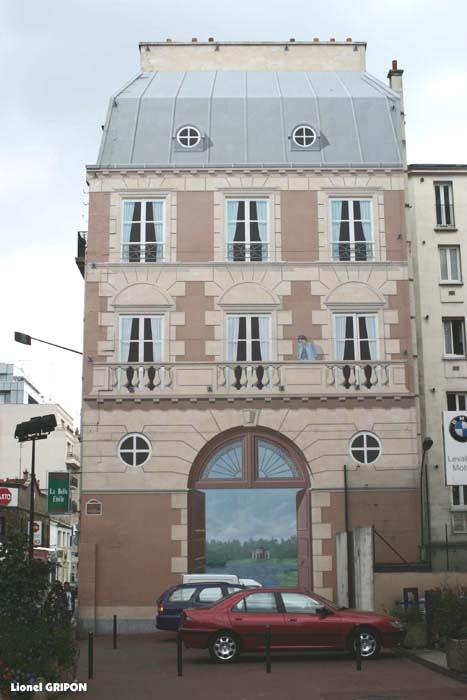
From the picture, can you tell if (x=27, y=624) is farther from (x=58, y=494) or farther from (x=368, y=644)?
(x=58, y=494)

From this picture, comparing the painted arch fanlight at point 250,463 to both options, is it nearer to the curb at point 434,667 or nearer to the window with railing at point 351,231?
the window with railing at point 351,231

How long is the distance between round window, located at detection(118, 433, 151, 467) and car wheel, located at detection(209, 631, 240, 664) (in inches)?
402

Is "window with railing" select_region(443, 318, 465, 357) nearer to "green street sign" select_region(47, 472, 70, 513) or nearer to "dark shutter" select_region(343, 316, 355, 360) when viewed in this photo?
"dark shutter" select_region(343, 316, 355, 360)

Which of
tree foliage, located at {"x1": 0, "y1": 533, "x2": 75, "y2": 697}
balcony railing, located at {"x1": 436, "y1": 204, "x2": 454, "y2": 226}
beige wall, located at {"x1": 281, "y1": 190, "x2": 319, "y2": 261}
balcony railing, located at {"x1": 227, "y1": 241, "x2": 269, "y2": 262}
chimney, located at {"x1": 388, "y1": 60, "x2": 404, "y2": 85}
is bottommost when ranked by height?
tree foliage, located at {"x1": 0, "y1": 533, "x2": 75, "y2": 697}

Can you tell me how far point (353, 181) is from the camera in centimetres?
3114

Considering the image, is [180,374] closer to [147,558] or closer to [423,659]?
[147,558]

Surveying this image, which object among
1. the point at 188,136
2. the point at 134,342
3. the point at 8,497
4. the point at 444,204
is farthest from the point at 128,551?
the point at 8,497

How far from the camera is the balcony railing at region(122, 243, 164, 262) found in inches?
1203

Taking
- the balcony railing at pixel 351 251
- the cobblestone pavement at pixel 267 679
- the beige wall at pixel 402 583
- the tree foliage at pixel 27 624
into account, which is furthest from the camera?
the balcony railing at pixel 351 251

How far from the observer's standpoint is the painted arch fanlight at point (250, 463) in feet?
96.3

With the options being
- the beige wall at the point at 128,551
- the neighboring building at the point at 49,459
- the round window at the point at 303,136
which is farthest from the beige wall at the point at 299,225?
the neighboring building at the point at 49,459

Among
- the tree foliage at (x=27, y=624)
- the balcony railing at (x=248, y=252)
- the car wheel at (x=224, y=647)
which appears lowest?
the car wheel at (x=224, y=647)

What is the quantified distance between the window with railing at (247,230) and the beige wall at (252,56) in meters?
6.55

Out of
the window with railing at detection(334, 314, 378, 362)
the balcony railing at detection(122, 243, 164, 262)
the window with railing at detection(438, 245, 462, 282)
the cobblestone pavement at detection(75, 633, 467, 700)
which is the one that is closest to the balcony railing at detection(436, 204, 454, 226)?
the window with railing at detection(438, 245, 462, 282)
